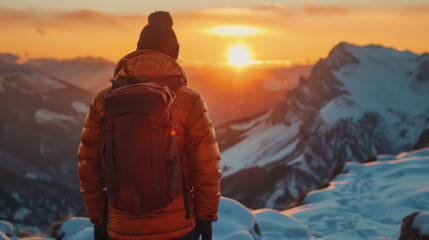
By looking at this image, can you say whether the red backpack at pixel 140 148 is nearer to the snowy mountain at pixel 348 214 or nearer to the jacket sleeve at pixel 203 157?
the jacket sleeve at pixel 203 157

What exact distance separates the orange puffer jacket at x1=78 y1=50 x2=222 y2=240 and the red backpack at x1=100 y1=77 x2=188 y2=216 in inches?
10.5

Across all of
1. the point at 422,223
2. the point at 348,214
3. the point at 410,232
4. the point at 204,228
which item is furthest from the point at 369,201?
the point at 204,228

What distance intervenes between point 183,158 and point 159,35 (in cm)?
161

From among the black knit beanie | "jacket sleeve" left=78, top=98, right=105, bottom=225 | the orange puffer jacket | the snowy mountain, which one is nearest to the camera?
the orange puffer jacket

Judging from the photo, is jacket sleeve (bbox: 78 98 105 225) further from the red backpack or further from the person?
the red backpack

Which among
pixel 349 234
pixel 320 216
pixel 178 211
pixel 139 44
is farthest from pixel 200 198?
pixel 320 216

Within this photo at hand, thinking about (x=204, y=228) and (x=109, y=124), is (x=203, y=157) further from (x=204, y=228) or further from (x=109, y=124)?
(x=109, y=124)

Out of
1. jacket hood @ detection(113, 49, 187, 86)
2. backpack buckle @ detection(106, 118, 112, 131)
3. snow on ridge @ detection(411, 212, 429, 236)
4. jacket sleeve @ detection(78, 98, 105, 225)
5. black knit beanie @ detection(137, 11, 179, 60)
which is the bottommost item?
snow on ridge @ detection(411, 212, 429, 236)

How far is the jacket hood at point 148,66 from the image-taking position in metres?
4.30

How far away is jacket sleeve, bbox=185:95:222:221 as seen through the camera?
14.0 ft

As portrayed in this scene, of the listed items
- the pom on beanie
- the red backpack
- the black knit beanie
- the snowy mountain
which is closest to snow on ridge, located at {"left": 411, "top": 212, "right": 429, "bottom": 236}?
the snowy mountain

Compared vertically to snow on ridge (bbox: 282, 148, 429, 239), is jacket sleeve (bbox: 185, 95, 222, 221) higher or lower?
higher

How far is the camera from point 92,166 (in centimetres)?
461

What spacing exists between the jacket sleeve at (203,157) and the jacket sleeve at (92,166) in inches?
46.5
